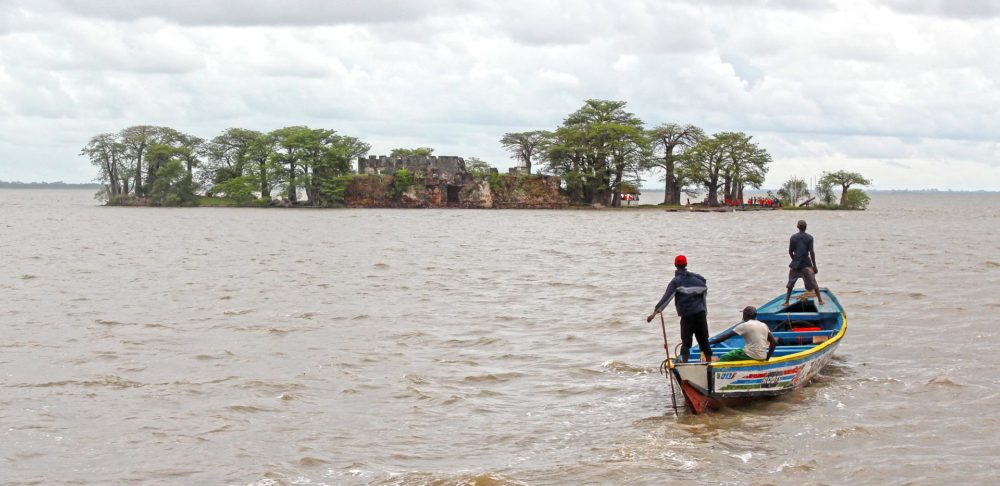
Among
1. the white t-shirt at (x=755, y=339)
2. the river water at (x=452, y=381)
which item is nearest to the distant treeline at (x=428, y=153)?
the river water at (x=452, y=381)

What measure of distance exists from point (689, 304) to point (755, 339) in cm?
115

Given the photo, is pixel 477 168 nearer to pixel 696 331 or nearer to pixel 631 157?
pixel 631 157

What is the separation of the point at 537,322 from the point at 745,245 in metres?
27.4

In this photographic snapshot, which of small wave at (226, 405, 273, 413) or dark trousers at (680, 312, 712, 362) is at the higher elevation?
dark trousers at (680, 312, 712, 362)

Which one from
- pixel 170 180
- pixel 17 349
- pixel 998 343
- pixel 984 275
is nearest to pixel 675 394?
pixel 998 343

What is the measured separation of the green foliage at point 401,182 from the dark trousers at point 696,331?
8913 cm

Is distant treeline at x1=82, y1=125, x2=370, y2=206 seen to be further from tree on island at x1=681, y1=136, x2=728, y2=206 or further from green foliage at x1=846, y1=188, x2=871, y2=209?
green foliage at x1=846, y1=188, x2=871, y2=209

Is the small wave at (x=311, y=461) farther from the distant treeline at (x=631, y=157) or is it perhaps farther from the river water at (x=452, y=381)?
the distant treeline at (x=631, y=157)

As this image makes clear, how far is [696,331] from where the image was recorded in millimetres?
14961

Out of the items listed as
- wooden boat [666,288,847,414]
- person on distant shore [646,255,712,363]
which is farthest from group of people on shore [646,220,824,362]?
wooden boat [666,288,847,414]

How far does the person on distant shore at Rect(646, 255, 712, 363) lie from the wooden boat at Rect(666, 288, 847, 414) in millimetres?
469

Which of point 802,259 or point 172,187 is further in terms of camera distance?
point 172,187

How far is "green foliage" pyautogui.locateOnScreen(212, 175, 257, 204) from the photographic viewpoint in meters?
104

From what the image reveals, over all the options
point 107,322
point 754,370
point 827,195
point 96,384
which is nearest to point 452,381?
point 754,370
